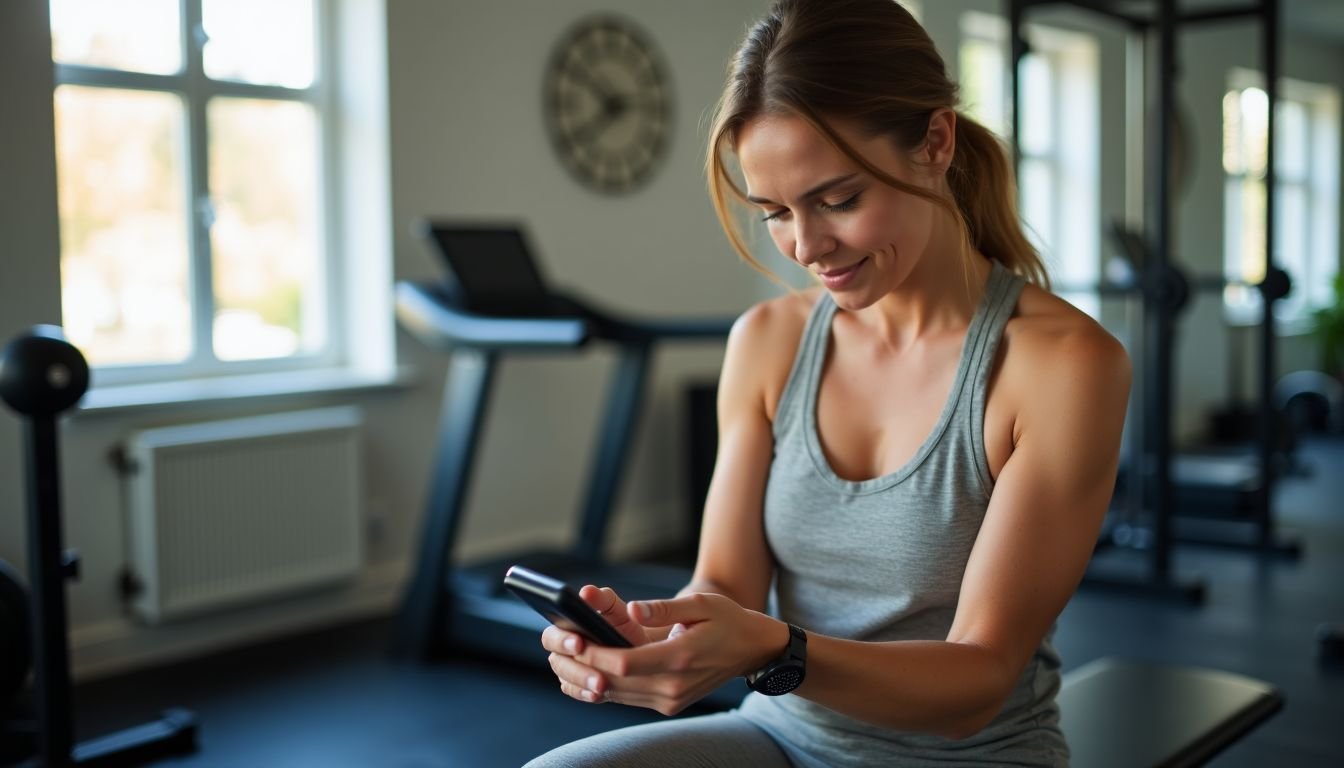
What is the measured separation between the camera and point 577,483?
4793mm

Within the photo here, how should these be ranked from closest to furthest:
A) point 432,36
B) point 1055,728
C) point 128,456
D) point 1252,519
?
point 1055,728 < point 128,456 < point 432,36 < point 1252,519

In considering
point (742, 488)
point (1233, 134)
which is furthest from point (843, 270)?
point (1233, 134)

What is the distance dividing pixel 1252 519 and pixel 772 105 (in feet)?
15.4

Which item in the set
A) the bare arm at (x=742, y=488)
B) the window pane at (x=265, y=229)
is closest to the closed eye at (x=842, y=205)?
the bare arm at (x=742, y=488)

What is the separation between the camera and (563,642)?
108 centimetres

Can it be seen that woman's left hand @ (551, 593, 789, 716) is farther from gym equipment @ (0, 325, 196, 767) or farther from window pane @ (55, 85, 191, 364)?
window pane @ (55, 85, 191, 364)

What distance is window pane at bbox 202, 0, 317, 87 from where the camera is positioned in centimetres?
375

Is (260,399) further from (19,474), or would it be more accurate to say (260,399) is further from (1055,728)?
(1055,728)

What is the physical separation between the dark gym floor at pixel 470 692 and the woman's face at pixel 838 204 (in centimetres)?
176

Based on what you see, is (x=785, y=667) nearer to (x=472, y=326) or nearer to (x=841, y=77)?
(x=841, y=77)

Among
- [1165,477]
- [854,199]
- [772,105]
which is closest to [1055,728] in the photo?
[854,199]

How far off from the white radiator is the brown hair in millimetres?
2530

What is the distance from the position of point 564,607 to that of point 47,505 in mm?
1777

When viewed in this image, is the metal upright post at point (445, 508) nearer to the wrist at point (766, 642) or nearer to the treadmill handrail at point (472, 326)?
the treadmill handrail at point (472, 326)
